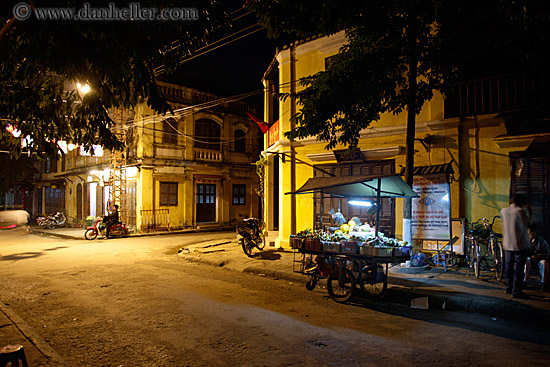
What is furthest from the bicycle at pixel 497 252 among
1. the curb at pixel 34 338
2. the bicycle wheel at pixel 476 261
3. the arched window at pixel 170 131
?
the arched window at pixel 170 131

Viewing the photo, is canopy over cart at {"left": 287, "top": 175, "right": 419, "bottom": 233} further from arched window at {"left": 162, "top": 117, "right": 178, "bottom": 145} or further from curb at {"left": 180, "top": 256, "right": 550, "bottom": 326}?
arched window at {"left": 162, "top": 117, "right": 178, "bottom": 145}

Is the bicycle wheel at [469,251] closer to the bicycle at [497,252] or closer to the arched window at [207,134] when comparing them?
the bicycle at [497,252]

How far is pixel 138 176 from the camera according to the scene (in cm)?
2167

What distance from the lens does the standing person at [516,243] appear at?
665 centimetres

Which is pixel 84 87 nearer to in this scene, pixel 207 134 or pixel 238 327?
pixel 238 327

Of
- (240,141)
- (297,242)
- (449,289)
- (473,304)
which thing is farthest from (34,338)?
(240,141)

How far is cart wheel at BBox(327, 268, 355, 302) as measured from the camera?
22.1ft

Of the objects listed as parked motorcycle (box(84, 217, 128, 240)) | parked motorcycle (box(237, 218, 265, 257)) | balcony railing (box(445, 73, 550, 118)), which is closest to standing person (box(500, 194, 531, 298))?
balcony railing (box(445, 73, 550, 118))

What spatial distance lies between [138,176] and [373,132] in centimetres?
1556

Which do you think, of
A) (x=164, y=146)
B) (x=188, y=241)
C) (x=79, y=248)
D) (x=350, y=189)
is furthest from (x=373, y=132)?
(x=164, y=146)

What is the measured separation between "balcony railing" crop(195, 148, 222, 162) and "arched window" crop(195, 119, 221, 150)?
1.20ft

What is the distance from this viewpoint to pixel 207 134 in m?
25.0

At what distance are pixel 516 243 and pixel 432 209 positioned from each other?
330 centimetres

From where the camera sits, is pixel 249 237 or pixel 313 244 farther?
pixel 249 237
